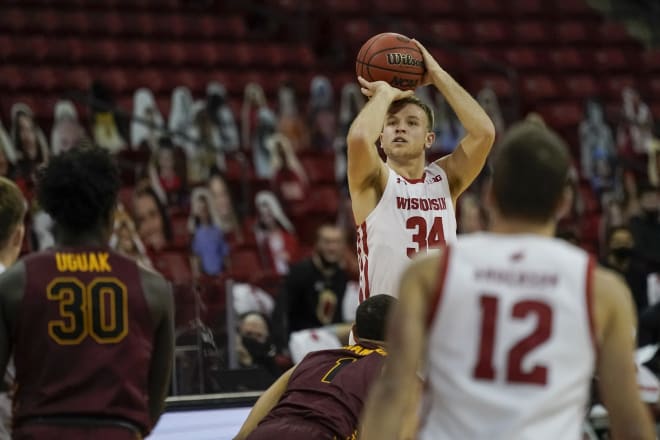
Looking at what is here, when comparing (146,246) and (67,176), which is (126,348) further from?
(146,246)

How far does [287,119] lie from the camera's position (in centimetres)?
1393

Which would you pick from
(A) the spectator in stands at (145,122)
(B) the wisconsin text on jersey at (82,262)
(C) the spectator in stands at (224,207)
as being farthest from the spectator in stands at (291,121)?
(B) the wisconsin text on jersey at (82,262)

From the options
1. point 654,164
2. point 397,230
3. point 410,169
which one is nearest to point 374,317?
point 397,230

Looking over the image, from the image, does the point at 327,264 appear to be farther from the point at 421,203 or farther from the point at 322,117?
the point at 322,117

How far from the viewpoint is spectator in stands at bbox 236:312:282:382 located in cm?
805

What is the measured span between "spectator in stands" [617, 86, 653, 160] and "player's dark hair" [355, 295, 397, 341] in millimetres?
10542

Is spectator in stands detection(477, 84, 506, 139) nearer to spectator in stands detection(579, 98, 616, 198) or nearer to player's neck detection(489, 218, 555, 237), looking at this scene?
spectator in stands detection(579, 98, 616, 198)

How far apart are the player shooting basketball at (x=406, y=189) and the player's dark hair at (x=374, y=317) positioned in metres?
0.57

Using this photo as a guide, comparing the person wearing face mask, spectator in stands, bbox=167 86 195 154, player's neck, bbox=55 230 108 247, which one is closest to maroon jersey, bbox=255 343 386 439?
player's neck, bbox=55 230 108 247

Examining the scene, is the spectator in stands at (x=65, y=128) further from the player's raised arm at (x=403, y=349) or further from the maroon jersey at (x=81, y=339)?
the player's raised arm at (x=403, y=349)

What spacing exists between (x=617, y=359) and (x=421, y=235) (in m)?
2.76

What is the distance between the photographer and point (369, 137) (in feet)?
17.6

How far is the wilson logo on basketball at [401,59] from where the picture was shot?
5879mm

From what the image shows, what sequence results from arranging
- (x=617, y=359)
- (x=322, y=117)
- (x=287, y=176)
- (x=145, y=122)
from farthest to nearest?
(x=322, y=117), (x=287, y=176), (x=145, y=122), (x=617, y=359)
